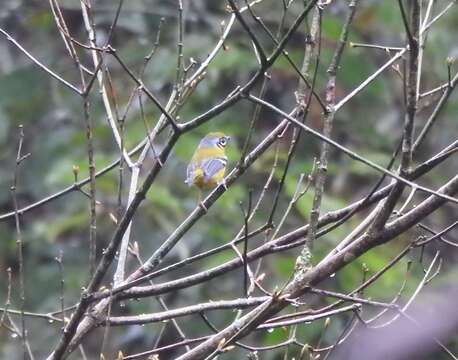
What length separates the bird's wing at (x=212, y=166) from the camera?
390 centimetres

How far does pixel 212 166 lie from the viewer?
3.91 meters

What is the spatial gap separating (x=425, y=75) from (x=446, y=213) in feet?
2.87

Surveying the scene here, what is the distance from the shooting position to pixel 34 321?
7.31m

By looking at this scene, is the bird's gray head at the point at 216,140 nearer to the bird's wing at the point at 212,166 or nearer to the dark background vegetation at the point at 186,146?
the bird's wing at the point at 212,166

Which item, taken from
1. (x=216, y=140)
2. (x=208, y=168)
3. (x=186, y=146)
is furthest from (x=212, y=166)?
(x=186, y=146)

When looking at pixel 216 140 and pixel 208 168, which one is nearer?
pixel 208 168

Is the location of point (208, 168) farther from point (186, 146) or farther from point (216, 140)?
point (186, 146)

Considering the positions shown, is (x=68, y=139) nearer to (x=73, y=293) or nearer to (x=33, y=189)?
(x=33, y=189)

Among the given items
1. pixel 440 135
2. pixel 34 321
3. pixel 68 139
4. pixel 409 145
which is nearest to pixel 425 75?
pixel 440 135

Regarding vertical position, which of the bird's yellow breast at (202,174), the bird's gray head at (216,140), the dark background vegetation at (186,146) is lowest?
the bird's yellow breast at (202,174)

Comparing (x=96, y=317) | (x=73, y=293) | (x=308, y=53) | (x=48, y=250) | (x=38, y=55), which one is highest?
(x=38, y=55)

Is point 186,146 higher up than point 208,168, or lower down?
higher up

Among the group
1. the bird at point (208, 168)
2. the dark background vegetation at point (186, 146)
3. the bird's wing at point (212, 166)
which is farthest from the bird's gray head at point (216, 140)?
the dark background vegetation at point (186, 146)

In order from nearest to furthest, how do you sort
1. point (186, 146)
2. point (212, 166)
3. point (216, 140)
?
1. point (212, 166)
2. point (216, 140)
3. point (186, 146)
